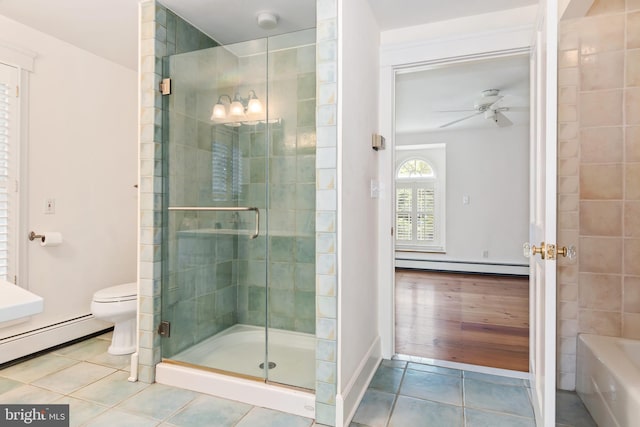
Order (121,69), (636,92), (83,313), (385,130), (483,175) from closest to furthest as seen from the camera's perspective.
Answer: (636,92), (385,130), (83,313), (121,69), (483,175)

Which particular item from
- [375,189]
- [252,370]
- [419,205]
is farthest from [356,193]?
[419,205]

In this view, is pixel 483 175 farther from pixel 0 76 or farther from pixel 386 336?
pixel 0 76

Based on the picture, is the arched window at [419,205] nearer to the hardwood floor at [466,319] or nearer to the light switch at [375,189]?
the hardwood floor at [466,319]

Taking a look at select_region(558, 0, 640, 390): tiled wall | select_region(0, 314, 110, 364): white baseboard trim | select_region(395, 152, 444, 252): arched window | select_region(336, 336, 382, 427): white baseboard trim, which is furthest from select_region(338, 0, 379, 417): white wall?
select_region(395, 152, 444, 252): arched window

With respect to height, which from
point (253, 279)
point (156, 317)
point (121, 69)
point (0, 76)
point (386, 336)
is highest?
point (121, 69)

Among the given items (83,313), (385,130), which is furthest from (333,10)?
(83,313)

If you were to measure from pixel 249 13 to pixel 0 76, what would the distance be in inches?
68.9

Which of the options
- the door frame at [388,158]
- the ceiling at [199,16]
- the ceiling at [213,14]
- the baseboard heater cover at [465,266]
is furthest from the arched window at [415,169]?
the ceiling at [213,14]

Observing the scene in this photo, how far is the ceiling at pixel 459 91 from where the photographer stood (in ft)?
11.5

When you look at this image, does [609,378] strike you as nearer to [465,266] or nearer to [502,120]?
[502,120]

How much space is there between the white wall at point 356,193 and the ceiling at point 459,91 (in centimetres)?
78

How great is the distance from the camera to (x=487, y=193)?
19.1 ft

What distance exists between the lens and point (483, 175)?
230 inches

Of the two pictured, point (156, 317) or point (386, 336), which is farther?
point (386, 336)
